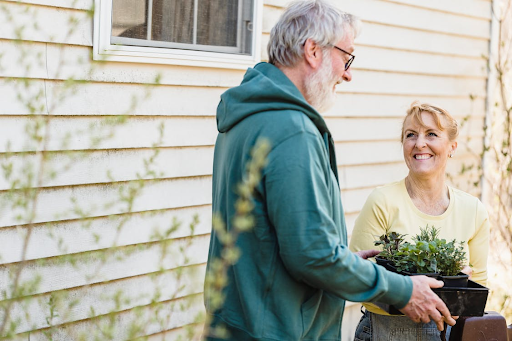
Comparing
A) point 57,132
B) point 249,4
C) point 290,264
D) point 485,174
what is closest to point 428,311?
point 290,264

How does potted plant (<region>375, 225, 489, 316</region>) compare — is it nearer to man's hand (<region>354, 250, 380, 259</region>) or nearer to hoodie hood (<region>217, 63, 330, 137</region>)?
man's hand (<region>354, 250, 380, 259</region>)

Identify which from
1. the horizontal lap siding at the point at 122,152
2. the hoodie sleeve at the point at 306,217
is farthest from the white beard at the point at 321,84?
the horizontal lap siding at the point at 122,152

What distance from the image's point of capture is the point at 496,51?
22.8 ft

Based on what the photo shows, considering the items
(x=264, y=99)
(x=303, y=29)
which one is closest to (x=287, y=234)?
(x=264, y=99)

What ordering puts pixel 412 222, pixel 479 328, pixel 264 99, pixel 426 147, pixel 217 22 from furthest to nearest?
pixel 217 22 → pixel 426 147 → pixel 412 222 → pixel 479 328 → pixel 264 99

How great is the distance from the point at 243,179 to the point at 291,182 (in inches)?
7.6

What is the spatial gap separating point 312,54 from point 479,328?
140 centimetres

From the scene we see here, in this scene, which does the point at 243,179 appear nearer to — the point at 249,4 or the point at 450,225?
the point at 450,225

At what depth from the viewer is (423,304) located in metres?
2.46

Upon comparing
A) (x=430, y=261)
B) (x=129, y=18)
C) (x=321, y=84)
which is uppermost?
(x=129, y=18)

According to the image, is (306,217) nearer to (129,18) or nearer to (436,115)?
(436,115)

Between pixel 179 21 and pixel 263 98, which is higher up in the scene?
pixel 179 21

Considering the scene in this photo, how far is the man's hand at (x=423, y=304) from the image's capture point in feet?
7.99

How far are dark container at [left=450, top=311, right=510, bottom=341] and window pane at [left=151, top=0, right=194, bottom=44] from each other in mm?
2259
